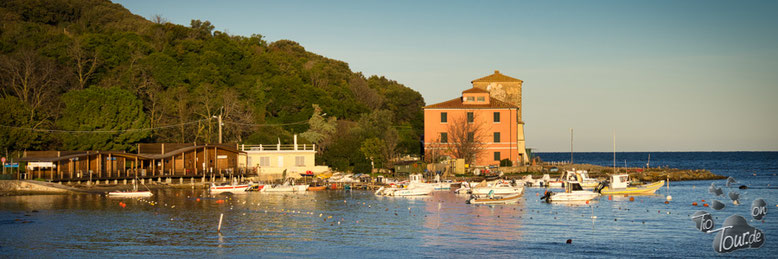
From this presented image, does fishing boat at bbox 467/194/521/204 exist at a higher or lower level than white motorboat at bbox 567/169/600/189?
lower

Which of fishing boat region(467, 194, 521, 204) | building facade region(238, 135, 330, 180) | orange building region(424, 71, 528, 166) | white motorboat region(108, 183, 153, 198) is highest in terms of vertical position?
orange building region(424, 71, 528, 166)

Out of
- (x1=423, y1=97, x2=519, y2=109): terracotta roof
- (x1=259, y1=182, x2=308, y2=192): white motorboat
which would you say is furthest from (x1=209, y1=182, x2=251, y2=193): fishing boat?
(x1=423, y1=97, x2=519, y2=109): terracotta roof

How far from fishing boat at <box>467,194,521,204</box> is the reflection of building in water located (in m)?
0.88

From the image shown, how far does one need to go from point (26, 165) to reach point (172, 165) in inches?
509

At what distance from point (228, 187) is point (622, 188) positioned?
32.8 meters

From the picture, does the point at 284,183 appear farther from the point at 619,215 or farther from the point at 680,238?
the point at 680,238

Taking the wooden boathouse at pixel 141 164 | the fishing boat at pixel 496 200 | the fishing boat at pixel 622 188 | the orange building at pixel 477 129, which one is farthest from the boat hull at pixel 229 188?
the fishing boat at pixel 622 188

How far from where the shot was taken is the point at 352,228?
3703 cm

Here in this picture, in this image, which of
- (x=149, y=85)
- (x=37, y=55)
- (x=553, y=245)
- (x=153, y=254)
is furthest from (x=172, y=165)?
(x=553, y=245)

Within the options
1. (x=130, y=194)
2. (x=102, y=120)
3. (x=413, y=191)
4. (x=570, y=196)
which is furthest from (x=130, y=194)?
(x=570, y=196)

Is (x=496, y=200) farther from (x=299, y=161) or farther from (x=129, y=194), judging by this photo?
(x=129, y=194)

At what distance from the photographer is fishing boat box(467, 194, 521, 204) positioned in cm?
4903

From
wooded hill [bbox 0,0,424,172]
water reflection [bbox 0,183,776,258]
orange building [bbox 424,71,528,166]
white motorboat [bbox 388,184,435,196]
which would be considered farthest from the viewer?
orange building [bbox 424,71,528,166]

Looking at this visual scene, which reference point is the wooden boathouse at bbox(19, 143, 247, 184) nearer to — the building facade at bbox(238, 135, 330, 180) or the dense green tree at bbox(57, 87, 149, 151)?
the building facade at bbox(238, 135, 330, 180)
